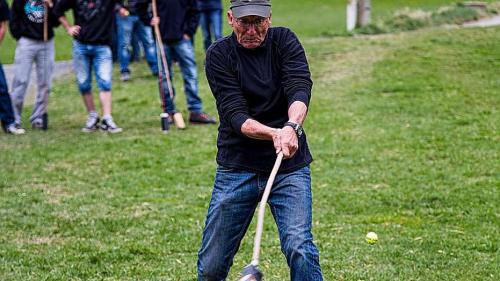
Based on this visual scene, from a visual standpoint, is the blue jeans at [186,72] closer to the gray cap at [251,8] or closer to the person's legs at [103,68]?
the person's legs at [103,68]

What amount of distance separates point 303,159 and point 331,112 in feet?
23.1

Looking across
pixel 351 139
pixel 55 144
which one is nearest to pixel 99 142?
pixel 55 144

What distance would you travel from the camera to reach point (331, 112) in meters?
11.8

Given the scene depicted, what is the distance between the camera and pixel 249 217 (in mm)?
4859

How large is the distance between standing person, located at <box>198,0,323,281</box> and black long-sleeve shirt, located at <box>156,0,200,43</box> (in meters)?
6.44

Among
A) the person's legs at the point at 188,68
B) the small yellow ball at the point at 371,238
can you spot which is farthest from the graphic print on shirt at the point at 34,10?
the small yellow ball at the point at 371,238

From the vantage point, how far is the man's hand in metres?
4.43

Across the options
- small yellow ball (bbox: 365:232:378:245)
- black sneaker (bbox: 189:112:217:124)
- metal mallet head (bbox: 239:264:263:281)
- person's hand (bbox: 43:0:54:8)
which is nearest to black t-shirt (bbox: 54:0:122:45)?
person's hand (bbox: 43:0:54:8)

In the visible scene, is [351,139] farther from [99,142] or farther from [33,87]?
[33,87]

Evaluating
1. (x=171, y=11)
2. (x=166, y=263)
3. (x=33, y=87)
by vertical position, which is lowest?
(x=33, y=87)

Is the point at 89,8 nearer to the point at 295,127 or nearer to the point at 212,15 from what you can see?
the point at 212,15

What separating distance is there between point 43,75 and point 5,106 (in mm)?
633

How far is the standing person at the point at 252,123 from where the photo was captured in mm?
4617

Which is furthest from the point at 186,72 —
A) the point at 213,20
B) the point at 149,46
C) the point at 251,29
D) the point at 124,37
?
the point at 251,29
